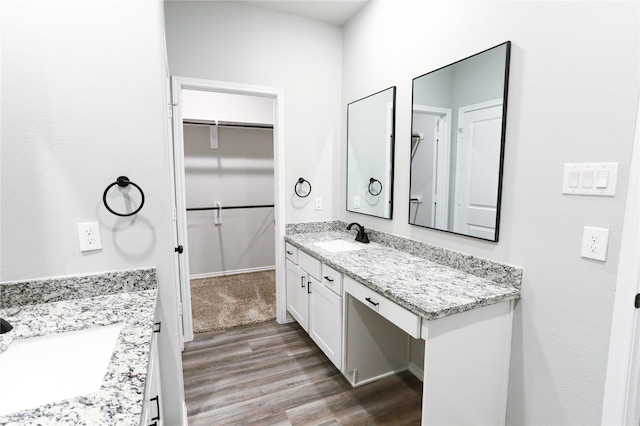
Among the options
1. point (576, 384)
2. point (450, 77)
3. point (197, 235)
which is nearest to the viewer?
point (576, 384)

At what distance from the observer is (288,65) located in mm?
2797

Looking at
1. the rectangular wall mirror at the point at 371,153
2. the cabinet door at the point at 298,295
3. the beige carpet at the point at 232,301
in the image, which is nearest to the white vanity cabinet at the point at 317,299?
the cabinet door at the point at 298,295

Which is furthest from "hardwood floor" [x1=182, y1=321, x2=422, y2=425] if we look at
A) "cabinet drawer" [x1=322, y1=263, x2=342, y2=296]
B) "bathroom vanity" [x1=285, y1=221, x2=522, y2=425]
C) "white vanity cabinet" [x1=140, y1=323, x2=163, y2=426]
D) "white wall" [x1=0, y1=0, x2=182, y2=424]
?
"white wall" [x1=0, y1=0, x2=182, y2=424]

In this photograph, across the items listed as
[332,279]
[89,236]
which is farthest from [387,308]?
[89,236]

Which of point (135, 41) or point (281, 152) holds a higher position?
point (135, 41)

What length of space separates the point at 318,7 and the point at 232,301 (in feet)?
9.57

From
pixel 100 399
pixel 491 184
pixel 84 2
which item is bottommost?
pixel 100 399

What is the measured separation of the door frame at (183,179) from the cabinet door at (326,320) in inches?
25.3

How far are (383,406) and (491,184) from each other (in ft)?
4.70

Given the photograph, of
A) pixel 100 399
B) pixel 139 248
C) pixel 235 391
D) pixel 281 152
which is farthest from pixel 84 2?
pixel 235 391

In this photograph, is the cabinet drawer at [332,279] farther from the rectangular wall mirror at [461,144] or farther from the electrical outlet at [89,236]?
the electrical outlet at [89,236]

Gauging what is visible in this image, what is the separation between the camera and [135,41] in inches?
51.0

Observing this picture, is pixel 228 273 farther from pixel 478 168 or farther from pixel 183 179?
pixel 478 168

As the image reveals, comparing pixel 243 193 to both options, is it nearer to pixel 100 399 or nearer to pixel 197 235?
pixel 197 235
